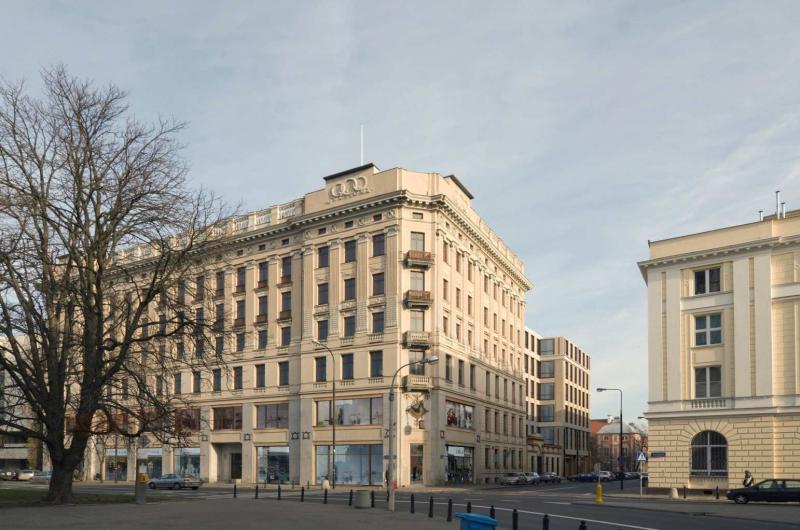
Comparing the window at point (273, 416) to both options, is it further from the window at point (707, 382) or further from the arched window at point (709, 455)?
the window at point (707, 382)

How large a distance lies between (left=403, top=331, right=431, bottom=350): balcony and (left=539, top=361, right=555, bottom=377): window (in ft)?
213

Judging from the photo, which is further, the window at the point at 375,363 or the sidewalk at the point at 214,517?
the window at the point at 375,363

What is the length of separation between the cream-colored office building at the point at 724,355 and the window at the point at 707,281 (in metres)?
0.06

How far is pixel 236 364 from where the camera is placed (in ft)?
250

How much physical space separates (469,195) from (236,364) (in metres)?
27.9

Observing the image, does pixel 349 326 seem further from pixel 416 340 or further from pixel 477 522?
pixel 477 522

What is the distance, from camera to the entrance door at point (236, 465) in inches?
2965

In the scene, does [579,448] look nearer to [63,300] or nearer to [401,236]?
[401,236]

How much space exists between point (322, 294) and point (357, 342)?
6.25 metres

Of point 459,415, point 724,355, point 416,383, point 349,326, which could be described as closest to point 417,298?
point 416,383

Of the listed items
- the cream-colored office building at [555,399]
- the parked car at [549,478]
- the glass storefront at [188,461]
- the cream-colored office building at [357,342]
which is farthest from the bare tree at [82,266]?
the cream-colored office building at [555,399]

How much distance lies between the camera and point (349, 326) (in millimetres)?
67875

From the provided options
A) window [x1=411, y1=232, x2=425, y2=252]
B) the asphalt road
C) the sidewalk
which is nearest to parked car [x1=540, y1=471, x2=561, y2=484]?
window [x1=411, y1=232, x2=425, y2=252]

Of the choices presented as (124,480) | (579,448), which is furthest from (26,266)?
(579,448)
